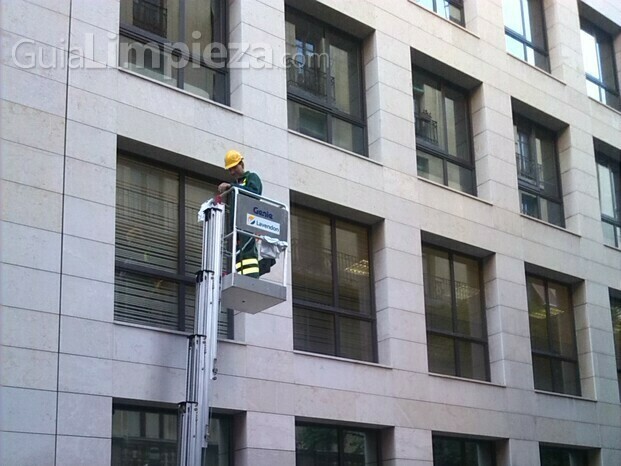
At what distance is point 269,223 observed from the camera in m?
15.3

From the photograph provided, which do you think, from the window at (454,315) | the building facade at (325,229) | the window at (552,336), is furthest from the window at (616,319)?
the window at (454,315)

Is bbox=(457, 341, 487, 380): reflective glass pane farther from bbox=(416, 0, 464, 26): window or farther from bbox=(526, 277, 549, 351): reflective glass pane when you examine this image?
bbox=(416, 0, 464, 26): window

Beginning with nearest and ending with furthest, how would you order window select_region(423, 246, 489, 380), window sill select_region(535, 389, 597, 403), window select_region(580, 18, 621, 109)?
1. window select_region(423, 246, 489, 380)
2. window sill select_region(535, 389, 597, 403)
3. window select_region(580, 18, 621, 109)

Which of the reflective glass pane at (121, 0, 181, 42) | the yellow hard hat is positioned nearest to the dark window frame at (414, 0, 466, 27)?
the reflective glass pane at (121, 0, 181, 42)

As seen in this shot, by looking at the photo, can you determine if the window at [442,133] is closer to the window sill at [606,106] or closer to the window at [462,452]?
the window sill at [606,106]

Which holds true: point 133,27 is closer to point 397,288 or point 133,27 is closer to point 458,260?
point 397,288

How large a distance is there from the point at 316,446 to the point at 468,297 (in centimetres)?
577

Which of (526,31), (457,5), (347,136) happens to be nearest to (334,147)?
(347,136)

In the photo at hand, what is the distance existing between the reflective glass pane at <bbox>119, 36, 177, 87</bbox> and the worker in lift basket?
352 centimetres

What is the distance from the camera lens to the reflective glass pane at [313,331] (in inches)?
746

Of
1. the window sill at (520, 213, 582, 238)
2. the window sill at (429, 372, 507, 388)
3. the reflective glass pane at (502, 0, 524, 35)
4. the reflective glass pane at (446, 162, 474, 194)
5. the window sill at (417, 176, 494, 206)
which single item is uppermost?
the reflective glass pane at (502, 0, 524, 35)

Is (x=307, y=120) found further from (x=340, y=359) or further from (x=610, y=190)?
(x=610, y=190)

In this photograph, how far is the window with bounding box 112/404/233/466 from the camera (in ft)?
51.8

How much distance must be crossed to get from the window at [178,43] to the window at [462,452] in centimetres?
811
